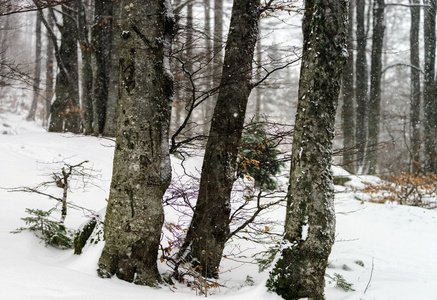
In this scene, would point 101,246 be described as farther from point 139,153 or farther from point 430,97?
point 430,97

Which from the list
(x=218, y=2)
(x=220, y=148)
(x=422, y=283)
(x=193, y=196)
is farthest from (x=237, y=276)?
(x=218, y=2)

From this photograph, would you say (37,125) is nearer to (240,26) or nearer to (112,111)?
(112,111)

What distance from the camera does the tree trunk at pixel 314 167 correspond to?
288 cm

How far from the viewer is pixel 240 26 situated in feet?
14.4

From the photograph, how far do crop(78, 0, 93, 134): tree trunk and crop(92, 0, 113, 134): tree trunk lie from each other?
298mm

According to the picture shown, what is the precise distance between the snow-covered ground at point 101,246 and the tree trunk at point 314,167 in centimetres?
32

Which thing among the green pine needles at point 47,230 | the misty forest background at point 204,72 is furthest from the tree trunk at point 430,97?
the green pine needles at point 47,230

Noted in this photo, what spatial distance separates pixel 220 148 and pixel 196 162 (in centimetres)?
561

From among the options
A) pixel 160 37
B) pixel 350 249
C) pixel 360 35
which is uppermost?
pixel 360 35

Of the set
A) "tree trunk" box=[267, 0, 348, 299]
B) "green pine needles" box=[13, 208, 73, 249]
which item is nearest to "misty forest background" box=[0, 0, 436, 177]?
"tree trunk" box=[267, 0, 348, 299]

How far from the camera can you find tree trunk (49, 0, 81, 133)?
11.0 metres

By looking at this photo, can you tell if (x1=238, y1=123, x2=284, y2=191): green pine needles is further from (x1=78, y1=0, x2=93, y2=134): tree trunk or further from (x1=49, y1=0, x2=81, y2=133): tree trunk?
(x1=49, y1=0, x2=81, y2=133): tree trunk

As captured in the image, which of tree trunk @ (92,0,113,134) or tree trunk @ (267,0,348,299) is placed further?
tree trunk @ (92,0,113,134)

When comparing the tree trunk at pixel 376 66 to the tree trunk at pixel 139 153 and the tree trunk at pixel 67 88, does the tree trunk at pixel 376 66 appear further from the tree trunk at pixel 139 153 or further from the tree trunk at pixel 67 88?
the tree trunk at pixel 139 153
